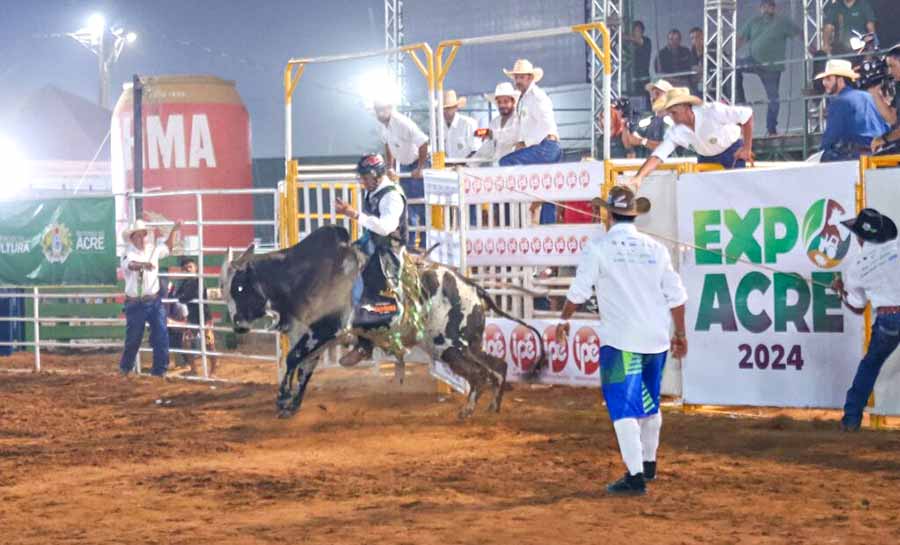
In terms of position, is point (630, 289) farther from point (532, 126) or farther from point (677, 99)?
point (532, 126)

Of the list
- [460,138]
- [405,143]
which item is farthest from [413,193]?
[460,138]

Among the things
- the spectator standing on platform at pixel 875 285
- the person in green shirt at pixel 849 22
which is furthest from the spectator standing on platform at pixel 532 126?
the person in green shirt at pixel 849 22

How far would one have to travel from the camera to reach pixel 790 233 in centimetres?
1059

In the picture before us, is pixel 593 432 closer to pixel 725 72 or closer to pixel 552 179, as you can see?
pixel 552 179

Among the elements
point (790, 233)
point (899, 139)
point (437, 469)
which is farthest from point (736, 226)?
point (437, 469)

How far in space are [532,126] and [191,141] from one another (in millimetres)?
13259

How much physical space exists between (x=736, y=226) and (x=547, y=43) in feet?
43.1

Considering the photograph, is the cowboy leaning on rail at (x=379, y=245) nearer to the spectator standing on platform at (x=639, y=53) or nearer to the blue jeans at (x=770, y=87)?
the blue jeans at (x=770, y=87)

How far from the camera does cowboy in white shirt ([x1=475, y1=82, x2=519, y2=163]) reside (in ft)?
44.2

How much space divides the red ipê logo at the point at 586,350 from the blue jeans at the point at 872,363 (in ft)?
8.42

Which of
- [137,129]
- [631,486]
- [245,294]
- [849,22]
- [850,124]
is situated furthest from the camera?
[137,129]

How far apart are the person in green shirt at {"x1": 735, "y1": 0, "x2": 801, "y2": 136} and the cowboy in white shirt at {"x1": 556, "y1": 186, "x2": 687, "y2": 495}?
1062 centimetres

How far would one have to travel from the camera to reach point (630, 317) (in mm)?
8086

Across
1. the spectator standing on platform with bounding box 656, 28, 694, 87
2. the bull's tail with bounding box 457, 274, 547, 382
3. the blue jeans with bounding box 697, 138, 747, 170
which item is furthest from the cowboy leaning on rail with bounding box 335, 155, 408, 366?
the spectator standing on platform with bounding box 656, 28, 694, 87
